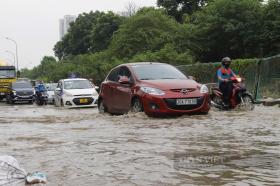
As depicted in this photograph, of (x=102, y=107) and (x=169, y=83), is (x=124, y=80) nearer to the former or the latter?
(x=169, y=83)

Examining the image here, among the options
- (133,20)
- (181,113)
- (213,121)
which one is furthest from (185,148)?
(133,20)

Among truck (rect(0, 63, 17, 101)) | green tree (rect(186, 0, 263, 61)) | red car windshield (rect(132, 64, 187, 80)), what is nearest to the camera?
red car windshield (rect(132, 64, 187, 80))

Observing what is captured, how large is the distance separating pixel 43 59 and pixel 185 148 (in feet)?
425

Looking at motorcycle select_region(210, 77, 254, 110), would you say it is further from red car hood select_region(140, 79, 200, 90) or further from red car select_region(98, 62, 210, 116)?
red car hood select_region(140, 79, 200, 90)

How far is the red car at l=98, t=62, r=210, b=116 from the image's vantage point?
1142 cm

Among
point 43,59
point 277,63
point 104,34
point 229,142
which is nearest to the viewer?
point 229,142

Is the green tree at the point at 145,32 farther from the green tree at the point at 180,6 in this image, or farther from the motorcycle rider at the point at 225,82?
the motorcycle rider at the point at 225,82

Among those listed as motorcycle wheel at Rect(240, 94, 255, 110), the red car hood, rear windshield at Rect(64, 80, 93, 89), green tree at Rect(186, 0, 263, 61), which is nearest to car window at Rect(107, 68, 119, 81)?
the red car hood

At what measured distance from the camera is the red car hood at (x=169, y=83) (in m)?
11.6

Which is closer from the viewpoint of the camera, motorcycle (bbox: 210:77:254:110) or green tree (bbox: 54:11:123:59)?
motorcycle (bbox: 210:77:254:110)

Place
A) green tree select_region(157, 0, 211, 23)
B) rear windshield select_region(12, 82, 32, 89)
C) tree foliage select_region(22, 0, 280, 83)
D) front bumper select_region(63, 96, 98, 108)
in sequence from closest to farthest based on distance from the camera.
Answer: front bumper select_region(63, 96, 98, 108) → rear windshield select_region(12, 82, 32, 89) → tree foliage select_region(22, 0, 280, 83) → green tree select_region(157, 0, 211, 23)

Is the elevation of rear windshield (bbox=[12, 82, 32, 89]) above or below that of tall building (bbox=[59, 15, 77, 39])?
below

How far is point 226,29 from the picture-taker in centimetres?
4006

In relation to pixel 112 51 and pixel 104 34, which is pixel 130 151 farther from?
pixel 104 34
